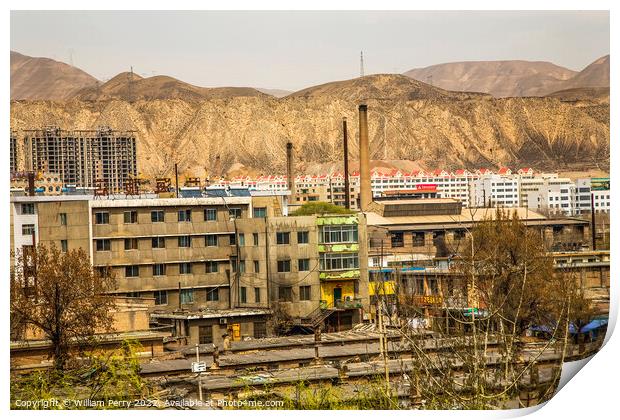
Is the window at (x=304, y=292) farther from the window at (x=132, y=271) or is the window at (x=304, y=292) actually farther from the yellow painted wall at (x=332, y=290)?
the window at (x=132, y=271)

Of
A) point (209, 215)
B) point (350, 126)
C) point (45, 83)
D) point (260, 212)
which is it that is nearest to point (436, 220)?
point (260, 212)

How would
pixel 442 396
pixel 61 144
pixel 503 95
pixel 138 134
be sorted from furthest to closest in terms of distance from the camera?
1. pixel 503 95
2. pixel 138 134
3. pixel 61 144
4. pixel 442 396

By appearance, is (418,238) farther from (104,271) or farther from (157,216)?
(104,271)

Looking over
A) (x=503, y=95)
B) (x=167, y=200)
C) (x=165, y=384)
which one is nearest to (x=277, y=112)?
(x=503, y=95)

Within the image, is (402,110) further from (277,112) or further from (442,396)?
(442,396)

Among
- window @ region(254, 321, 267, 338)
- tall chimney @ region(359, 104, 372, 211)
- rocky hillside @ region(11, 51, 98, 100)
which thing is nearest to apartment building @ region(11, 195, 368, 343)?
window @ region(254, 321, 267, 338)
